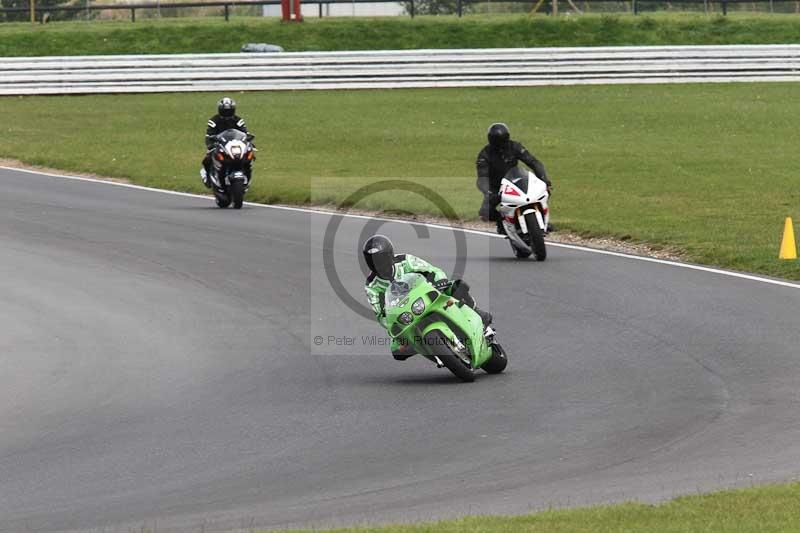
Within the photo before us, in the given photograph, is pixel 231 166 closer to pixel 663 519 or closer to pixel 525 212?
pixel 525 212

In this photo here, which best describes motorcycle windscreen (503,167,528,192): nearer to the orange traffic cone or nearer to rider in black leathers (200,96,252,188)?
the orange traffic cone

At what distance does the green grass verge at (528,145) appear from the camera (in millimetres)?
22375

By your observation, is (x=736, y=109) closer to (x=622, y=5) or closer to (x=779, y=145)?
(x=779, y=145)

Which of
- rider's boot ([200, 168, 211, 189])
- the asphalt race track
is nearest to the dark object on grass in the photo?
rider's boot ([200, 168, 211, 189])

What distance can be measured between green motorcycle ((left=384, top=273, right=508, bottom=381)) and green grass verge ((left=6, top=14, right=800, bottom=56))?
3698 cm

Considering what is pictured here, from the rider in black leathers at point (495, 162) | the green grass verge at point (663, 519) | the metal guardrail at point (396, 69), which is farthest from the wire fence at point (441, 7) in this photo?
the green grass verge at point (663, 519)

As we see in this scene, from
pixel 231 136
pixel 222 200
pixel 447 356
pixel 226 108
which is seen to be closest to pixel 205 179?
pixel 222 200

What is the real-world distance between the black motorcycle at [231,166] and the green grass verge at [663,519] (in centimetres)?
1618

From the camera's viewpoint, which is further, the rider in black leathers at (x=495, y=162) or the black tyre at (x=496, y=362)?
the rider in black leathers at (x=495, y=162)

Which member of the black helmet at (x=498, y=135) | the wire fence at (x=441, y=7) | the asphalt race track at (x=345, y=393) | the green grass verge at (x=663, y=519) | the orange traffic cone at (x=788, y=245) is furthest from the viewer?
the wire fence at (x=441, y=7)

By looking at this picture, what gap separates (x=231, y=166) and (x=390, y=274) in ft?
40.4

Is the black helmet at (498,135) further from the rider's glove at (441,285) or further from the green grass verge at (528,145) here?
the rider's glove at (441,285)

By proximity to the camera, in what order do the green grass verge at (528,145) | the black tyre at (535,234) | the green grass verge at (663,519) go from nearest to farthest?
the green grass verge at (663,519), the black tyre at (535,234), the green grass verge at (528,145)

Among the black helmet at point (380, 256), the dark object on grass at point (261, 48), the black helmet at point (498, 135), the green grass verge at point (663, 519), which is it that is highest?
the dark object on grass at point (261, 48)
